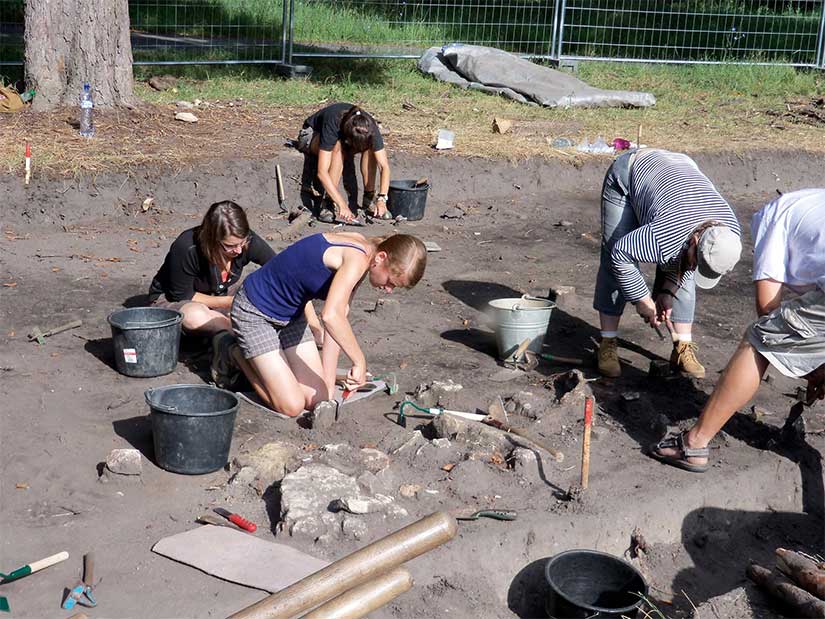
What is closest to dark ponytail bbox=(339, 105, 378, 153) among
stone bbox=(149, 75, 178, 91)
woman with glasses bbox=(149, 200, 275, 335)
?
woman with glasses bbox=(149, 200, 275, 335)

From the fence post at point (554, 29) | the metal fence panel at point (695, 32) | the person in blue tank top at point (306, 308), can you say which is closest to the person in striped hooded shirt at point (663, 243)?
the person in blue tank top at point (306, 308)

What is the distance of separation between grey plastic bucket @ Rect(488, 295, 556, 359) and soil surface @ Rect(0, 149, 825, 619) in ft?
0.55

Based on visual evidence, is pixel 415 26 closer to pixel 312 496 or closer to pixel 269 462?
pixel 269 462

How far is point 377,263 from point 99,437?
1676 mm

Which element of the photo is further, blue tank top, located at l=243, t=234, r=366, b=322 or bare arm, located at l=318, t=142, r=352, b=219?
bare arm, located at l=318, t=142, r=352, b=219

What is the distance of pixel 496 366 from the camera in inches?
248

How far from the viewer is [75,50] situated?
394 inches

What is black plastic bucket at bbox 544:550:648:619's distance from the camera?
4.33 metres

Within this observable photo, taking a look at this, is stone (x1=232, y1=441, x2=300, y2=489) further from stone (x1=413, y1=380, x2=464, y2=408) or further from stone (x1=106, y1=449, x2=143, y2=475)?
stone (x1=413, y1=380, x2=464, y2=408)

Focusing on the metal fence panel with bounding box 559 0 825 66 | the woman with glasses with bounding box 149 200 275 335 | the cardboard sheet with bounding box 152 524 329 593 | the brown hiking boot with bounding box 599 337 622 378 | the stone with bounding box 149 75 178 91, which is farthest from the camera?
the metal fence panel with bounding box 559 0 825 66

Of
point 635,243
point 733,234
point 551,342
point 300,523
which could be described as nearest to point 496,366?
point 551,342

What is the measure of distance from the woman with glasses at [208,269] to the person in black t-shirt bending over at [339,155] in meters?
3.21

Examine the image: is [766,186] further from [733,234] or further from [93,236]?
[93,236]

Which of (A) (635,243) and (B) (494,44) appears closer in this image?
(A) (635,243)
